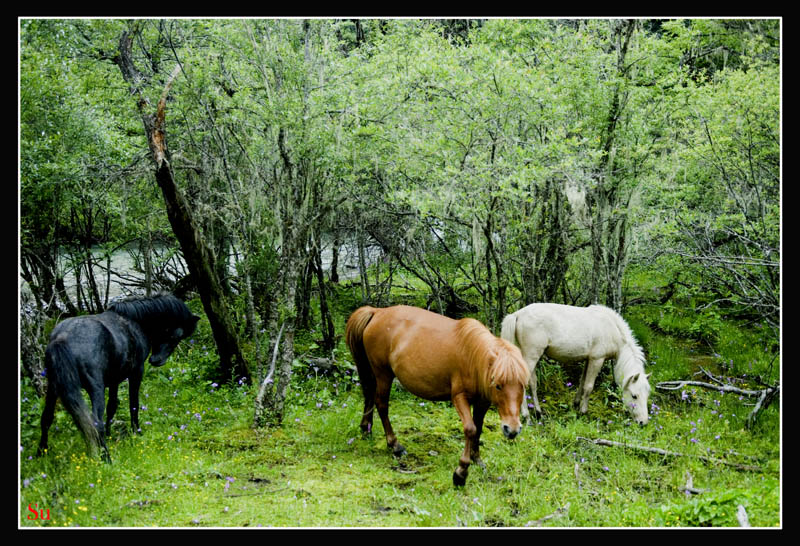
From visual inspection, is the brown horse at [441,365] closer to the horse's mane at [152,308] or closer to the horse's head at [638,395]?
the horse's mane at [152,308]

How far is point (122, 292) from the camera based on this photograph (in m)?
9.51

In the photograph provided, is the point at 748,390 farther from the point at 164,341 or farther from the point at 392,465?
the point at 164,341

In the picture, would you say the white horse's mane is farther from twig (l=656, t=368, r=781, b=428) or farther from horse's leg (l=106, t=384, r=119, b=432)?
horse's leg (l=106, t=384, r=119, b=432)

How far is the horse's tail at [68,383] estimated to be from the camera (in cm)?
474

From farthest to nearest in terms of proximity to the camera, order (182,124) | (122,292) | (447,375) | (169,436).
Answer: (122,292), (182,124), (169,436), (447,375)

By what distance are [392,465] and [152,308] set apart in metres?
2.85

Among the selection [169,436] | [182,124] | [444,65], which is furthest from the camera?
[182,124]

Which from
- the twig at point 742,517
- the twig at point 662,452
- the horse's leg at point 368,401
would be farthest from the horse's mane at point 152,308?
the twig at point 742,517

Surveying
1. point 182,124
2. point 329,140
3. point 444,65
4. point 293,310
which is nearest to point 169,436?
point 293,310

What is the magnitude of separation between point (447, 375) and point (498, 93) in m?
3.24

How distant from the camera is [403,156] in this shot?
271 inches

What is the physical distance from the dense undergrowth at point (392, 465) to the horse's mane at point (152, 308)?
104 cm

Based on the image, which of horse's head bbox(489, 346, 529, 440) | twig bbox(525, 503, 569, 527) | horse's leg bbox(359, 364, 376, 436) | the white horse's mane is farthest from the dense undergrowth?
horse's head bbox(489, 346, 529, 440)
